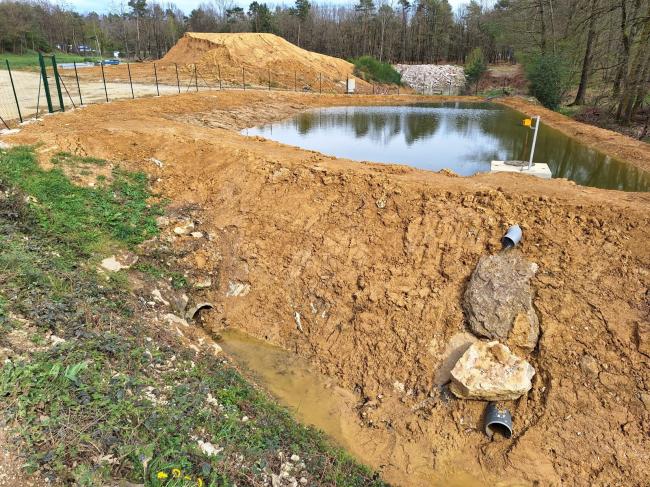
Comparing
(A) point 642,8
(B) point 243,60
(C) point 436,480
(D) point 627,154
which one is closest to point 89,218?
(C) point 436,480

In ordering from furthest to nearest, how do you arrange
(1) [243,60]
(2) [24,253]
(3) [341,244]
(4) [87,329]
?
1. (1) [243,60]
2. (3) [341,244]
3. (2) [24,253]
4. (4) [87,329]

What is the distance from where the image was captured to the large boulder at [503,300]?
6.48 meters

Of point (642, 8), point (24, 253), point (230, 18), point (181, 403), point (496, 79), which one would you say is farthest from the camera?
point (230, 18)

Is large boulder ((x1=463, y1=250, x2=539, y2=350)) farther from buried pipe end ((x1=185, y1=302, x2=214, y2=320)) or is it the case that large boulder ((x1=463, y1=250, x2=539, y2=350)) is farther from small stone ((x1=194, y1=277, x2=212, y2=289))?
small stone ((x1=194, y1=277, x2=212, y2=289))

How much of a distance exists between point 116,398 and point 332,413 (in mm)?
3107

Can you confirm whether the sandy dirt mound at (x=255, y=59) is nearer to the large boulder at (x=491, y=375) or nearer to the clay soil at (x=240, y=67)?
the clay soil at (x=240, y=67)

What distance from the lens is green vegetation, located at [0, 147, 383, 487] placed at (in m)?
3.63

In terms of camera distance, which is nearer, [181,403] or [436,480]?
[181,403]

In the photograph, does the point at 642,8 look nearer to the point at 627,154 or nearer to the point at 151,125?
the point at 627,154

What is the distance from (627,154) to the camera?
15.2 meters

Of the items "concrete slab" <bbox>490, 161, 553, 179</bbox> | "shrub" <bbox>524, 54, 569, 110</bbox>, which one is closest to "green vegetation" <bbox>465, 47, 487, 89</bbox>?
"shrub" <bbox>524, 54, 569, 110</bbox>

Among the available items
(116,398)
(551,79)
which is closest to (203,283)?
(116,398)

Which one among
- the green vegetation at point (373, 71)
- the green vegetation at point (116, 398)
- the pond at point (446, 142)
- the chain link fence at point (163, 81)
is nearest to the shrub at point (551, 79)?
the pond at point (446, 142)

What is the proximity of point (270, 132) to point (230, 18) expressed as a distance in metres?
55.3
